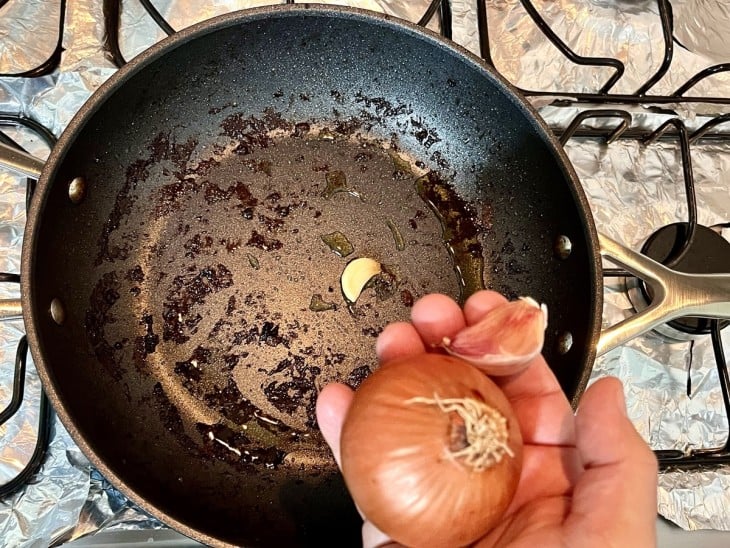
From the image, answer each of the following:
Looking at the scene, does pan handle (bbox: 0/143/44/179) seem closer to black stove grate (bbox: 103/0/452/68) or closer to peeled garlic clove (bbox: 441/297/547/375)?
black stove grate (bbox: 103/0/452/68)

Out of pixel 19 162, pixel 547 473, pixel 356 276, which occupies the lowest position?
pixel 547 473

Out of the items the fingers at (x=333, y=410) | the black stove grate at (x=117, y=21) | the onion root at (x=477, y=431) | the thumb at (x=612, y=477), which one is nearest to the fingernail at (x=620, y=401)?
the thumb at (x=612, y=477)

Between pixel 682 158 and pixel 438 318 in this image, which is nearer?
pixel 438 318

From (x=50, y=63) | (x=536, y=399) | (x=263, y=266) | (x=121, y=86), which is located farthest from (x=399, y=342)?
(x=50, y=63)

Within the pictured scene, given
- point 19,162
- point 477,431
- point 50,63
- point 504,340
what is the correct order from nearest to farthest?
point 477,431
point 504,340
point 19,162
point 50,63

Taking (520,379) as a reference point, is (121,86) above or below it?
above

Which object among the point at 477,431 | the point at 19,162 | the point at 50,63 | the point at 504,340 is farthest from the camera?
the point at 50,63

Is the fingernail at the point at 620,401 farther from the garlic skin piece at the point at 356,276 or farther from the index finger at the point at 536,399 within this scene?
the garlic skin piece at the point at 356,276

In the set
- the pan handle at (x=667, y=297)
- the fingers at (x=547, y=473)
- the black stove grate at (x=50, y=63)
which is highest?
the black stove grate at (x=50, y=63)

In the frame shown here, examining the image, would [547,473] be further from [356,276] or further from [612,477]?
[356,276]
